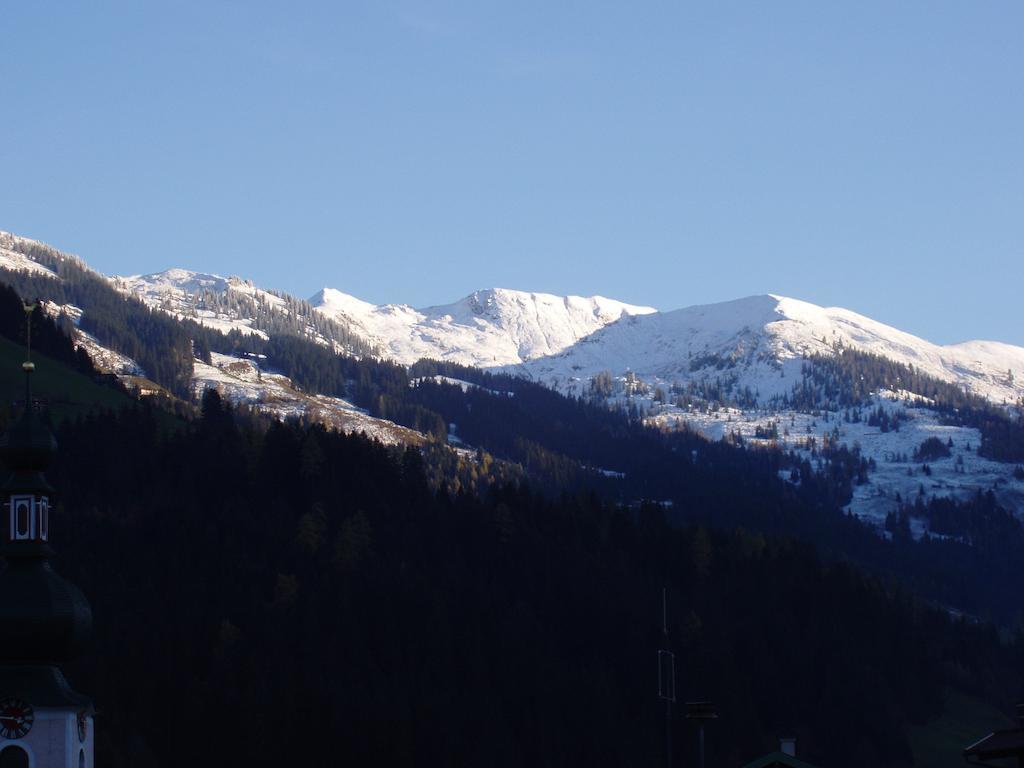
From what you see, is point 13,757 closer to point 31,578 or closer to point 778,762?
point 31,578

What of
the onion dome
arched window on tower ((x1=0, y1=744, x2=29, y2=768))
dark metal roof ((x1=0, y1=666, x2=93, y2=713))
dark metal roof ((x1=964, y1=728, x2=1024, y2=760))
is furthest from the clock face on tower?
dark metal roof ((x1=964, y1=728, x2=1024, y2=760))

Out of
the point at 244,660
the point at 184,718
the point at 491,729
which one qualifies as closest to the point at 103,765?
the point at 184,718

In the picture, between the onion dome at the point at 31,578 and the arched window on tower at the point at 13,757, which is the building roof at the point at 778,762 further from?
the arched window on tower at the point at 13,757

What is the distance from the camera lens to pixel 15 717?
72.4 metres

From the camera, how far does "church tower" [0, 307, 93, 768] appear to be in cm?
7269

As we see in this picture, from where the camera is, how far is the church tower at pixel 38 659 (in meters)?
72.7

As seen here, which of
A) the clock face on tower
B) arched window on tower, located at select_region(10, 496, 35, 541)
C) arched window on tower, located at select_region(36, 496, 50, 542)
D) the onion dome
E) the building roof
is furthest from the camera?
the building roof

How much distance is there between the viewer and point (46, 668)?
7406 cm

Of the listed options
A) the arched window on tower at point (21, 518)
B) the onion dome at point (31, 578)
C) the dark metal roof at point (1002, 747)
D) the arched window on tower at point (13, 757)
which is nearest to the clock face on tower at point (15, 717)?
the arched window on tower at point (13, 757)

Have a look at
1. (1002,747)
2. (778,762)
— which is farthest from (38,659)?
(1002,747)

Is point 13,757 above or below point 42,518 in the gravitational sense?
below

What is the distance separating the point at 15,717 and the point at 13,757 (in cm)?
149

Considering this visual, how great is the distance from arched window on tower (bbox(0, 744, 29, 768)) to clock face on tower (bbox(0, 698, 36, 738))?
1.64ft

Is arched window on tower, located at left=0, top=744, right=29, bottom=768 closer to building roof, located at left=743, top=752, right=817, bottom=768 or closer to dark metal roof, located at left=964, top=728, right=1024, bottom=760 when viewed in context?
building roof, located at left=743, top=752, right=817, bottom=768
